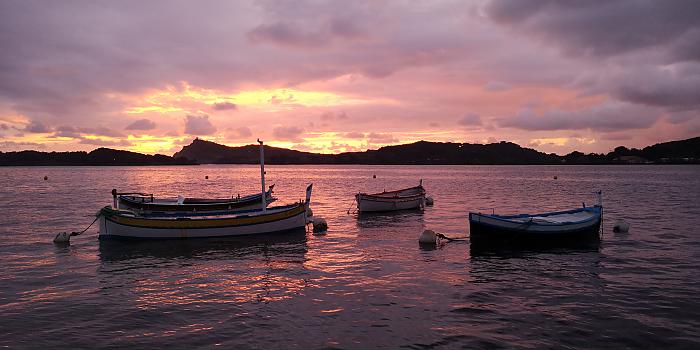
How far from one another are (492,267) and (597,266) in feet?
15.6

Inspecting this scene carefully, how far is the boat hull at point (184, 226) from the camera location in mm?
25719

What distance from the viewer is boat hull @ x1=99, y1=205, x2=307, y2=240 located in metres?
25.7

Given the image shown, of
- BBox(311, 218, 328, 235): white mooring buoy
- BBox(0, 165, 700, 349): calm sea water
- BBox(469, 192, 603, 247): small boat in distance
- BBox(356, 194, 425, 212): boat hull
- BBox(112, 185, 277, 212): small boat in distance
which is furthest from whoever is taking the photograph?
BBox(356, 194, 425, 212): boat hull

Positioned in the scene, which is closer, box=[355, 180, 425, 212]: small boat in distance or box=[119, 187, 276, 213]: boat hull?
box=[119, 187, 276, 213]: boat hull

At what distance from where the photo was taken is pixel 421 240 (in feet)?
80.8

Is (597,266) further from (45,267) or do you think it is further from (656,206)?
(656,206)

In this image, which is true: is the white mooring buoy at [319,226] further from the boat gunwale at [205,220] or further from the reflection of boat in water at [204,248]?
the reflection of boat in water at [204,248]

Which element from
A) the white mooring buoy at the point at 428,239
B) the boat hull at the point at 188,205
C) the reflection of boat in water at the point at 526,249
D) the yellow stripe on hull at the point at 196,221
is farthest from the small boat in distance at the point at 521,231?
the boat hull at the point at 188,205

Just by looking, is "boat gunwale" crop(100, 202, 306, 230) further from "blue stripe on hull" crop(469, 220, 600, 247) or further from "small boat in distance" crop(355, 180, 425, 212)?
"small boat in distance" crop(355, 180, 425, 212)

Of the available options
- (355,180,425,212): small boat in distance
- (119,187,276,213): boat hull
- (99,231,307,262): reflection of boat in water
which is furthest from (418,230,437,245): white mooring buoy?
(355,180,425,212): small boat in distance

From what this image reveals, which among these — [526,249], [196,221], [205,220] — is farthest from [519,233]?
[196,221]

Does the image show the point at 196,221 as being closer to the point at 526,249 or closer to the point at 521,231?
the point at 521,231

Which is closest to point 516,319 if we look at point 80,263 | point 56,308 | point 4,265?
point 56,308

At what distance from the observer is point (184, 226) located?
86.0 ft
